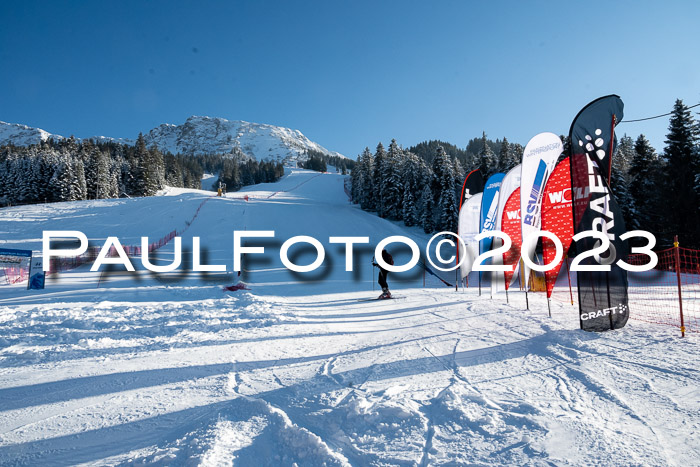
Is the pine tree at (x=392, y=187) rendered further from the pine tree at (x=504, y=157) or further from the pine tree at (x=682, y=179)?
the pine tree at (x=682, y=179)

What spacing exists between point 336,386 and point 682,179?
2699cm

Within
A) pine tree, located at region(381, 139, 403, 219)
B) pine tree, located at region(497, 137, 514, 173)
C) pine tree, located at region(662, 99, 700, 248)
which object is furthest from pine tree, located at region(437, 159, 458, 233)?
pine tree, located at region(662, 99, 700, 248)

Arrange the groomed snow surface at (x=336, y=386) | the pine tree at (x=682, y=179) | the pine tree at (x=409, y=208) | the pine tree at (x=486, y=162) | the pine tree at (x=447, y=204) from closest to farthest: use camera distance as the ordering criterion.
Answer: the groomed snow surface at (x=336, y=386)
the pine tree at (x=682, y=179)
the pine tree at (x=447, y=204)
the pine tree at (x=409, y=208)
the pine tree at (x=486, y=162)

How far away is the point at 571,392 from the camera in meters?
3.87

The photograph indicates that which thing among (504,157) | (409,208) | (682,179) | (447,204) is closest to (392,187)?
(409,208)

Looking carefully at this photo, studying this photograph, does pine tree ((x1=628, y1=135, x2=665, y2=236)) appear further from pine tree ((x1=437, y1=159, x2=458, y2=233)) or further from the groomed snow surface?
the groomed snow surface

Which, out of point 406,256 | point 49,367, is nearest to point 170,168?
A: point 406,256

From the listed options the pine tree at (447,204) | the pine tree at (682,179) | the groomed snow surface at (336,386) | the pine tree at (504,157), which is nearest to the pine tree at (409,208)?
the pine tree at (447,204)

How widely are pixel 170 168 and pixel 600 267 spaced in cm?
9951

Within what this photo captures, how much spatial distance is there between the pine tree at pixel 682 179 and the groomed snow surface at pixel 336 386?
1861 cm

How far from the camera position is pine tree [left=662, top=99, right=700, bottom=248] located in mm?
20625

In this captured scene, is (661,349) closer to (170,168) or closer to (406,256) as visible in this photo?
(406,256)

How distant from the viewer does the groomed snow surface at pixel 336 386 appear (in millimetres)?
2877

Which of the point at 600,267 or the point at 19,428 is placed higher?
the point at 600,267
